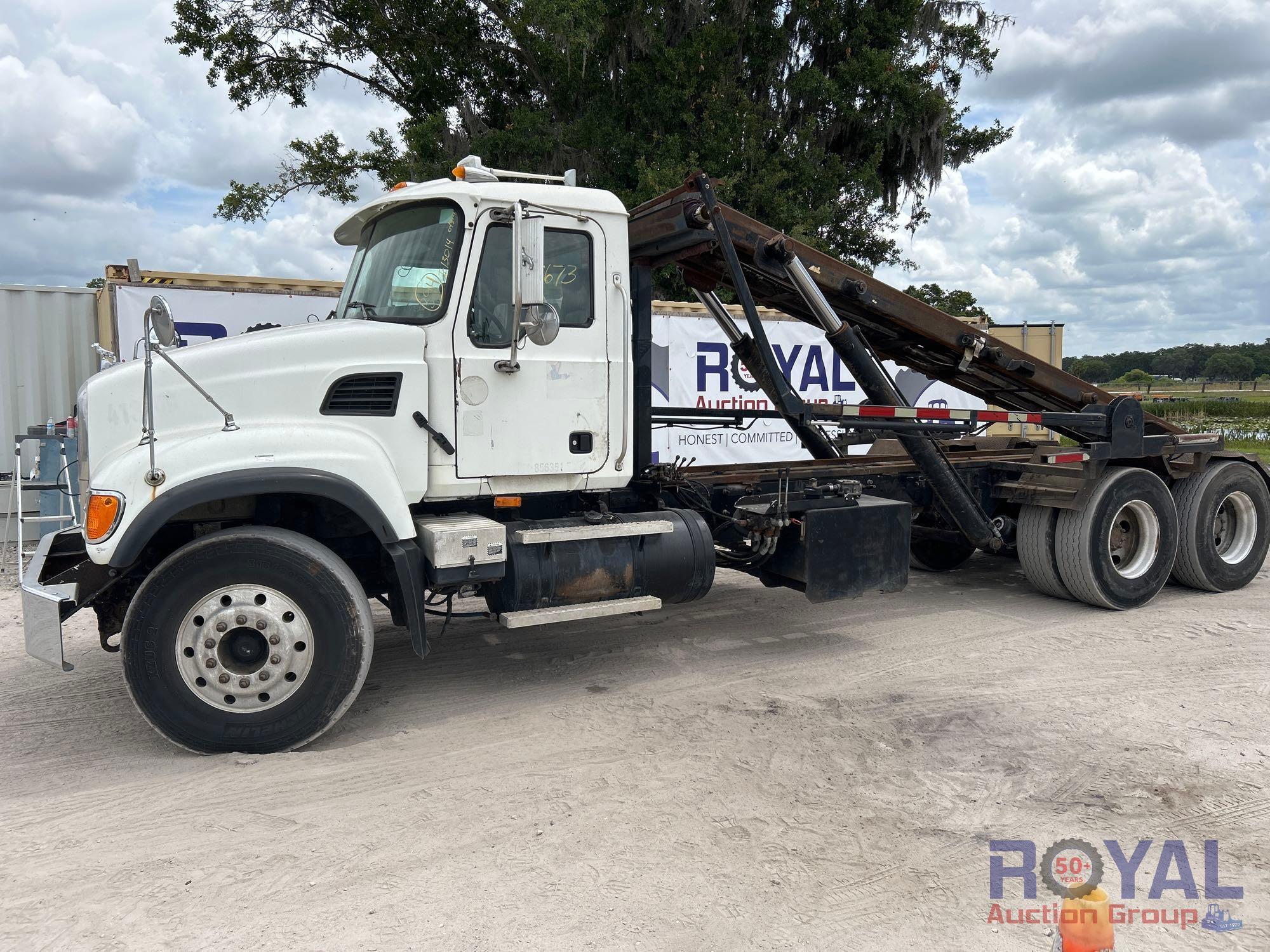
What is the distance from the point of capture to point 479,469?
5.12 m

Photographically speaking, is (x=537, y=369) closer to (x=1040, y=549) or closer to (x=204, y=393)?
(x=204, y=393)

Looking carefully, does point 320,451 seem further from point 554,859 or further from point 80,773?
point 554,859

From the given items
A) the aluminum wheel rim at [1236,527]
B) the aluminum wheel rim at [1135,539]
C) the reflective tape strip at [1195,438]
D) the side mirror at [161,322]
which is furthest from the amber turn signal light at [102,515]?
the aluminum wheel rim at [1236,527]

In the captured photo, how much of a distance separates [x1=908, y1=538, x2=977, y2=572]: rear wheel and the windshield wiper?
5843 mm

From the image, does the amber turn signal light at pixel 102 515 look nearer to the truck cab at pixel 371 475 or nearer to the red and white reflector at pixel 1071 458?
the truck cab at pixel 371 475

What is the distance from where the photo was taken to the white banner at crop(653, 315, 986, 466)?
11.9m

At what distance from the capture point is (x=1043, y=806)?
3898mm

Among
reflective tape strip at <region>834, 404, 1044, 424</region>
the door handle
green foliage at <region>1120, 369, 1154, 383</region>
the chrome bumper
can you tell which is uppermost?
green foliage at <region>1120, 369, 1154, 383</region>

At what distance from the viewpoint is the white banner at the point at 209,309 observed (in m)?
9.41

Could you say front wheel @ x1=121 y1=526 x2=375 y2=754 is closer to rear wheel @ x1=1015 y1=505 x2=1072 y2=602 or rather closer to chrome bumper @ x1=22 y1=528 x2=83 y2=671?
chrome bumper @ x1=22 y1=528 x2=83 y2=671

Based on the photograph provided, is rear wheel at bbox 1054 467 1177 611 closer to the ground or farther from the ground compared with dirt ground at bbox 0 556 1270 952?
farther from the ground

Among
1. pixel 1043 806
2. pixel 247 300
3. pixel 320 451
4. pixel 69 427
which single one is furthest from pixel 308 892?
pixel 247 300

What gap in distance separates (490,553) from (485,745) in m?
0.99

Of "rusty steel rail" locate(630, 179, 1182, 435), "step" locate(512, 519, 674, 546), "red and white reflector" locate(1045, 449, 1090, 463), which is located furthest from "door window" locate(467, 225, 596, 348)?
"red and white reflector" locate(1045, 449, 1090, 463)
